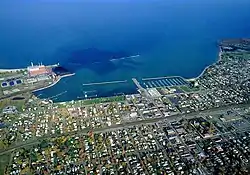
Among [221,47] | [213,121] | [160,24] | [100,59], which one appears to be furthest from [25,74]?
[160,24]

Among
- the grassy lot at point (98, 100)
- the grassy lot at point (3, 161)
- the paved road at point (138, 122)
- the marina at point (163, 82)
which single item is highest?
the marina at point (163, 82)

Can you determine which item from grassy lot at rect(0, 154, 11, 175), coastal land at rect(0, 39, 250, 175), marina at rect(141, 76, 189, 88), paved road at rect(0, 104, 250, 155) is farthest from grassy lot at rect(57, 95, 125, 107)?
grassy lot at rect(0, 154, 11, 175)

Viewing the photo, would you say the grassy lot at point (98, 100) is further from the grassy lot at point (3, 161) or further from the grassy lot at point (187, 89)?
the grassy lot at point (3, 161)

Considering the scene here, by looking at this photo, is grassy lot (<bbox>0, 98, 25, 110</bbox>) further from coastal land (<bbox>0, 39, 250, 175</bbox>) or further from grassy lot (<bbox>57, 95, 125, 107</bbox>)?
grassy lot (<bbox>57, 95, 125, 107</bbox>)

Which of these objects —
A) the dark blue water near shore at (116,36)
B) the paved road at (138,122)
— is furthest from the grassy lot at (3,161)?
the dark blue water near shore at (116,36)

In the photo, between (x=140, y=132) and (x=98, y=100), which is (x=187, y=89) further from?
(x=140, y=132)

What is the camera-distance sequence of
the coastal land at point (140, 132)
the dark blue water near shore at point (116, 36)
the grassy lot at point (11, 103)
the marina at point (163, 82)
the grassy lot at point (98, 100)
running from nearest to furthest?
1. the coastal land at point (140, 132)
2. the grassy lot at point (11, 103)
3. the grassy lot at point (98, 100)
4. the marina at point (163, 82)
5. the dark blue water near shore at point (116, 36)

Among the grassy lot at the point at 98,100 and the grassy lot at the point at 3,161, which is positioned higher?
the grassy lot at the point at 98,100

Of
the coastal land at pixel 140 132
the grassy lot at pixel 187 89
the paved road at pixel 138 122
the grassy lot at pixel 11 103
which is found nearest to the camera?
the coastal land at pixel 140 132
